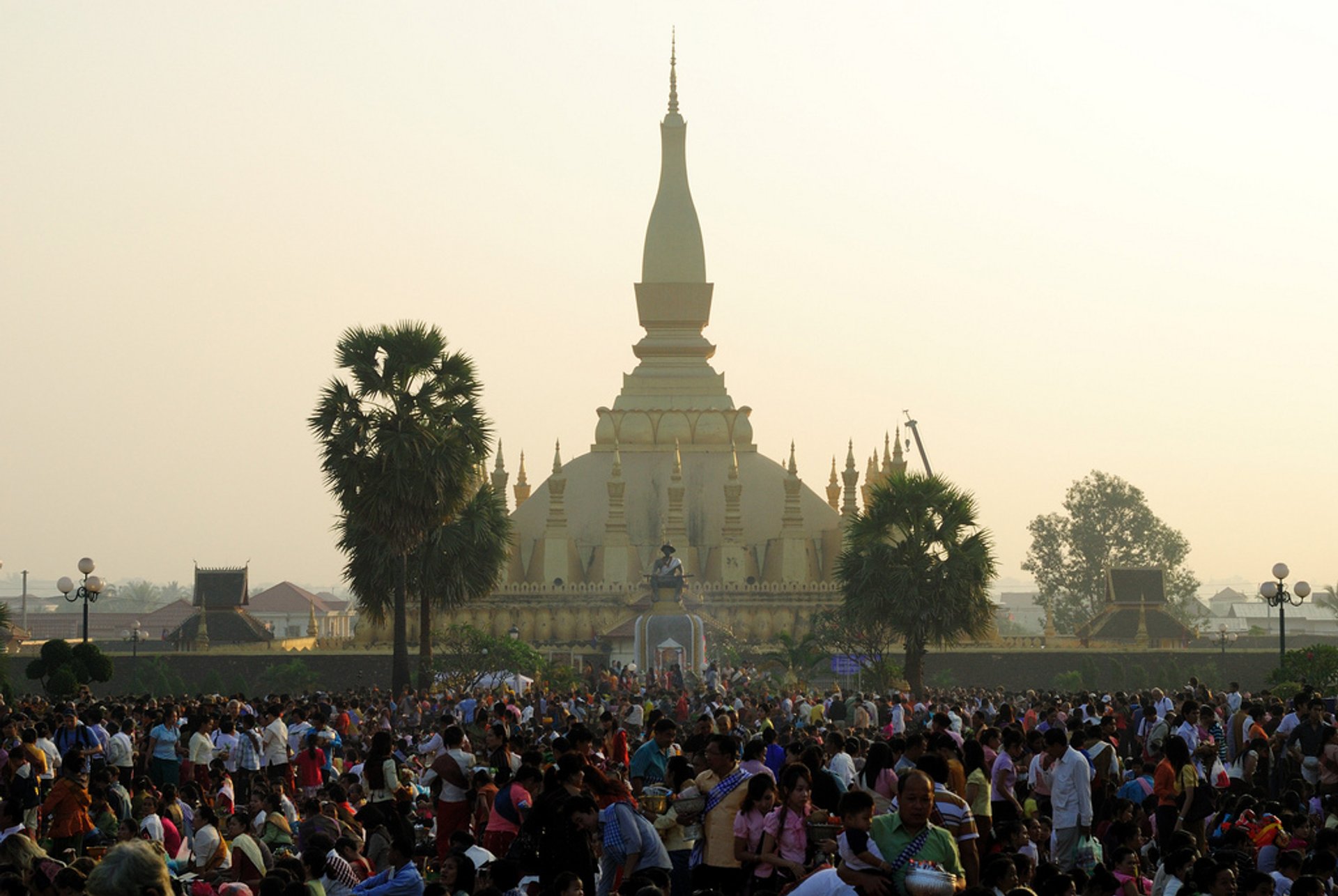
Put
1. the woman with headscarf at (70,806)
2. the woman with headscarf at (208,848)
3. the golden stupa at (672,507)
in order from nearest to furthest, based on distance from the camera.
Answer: the woman with headscarf at (208,848) → the woman with headscarf at (70,806) → the golden stupa at (672,507)

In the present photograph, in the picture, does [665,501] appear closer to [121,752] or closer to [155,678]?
[155,678]

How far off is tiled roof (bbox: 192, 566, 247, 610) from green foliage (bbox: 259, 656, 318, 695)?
37.1 feet

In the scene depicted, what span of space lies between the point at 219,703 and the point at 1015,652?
31.8m

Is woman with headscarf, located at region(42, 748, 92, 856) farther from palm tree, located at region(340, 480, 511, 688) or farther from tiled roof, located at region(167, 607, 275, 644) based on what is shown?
tiled roof, located at region(167, 607, 275, 644)

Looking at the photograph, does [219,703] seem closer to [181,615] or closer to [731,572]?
[731,572]

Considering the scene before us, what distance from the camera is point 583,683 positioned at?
4644 centimetres

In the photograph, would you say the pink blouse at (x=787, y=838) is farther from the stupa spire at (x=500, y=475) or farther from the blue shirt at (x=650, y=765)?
the stupa spire at (x=500, y=475)

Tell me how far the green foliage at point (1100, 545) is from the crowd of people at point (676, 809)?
Answer: 66114 mm

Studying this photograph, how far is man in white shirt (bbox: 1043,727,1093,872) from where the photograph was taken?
642 inches

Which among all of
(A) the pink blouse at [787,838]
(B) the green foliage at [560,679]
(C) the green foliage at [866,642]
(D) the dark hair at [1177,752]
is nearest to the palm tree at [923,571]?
(C) the green foliage at [866,642]

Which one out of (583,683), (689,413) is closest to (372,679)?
(583,683)

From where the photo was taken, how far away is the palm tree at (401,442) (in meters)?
40.3

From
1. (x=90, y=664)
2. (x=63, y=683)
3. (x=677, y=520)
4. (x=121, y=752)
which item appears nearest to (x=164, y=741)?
(x=121, y=752)

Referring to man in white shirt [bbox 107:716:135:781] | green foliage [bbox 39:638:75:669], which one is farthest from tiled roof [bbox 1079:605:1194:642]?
man in white shirt [bbox 107:716:135:781]
